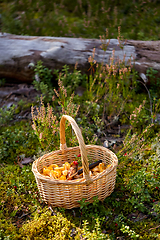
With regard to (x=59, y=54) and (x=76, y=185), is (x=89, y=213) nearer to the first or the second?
(x=76, y=185)

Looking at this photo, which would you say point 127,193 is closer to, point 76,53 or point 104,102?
point 104,102

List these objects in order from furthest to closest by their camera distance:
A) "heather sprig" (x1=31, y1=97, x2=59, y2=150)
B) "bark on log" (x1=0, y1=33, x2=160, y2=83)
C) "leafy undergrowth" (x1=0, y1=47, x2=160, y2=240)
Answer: "bark on log" (x1=0, y1=33, x2=160, y2=83), "heather sprig" (x1=31, y1=97, x2=59, y2=150), "leafy undergrowth" (x1=0, y1=47, x2=160, y2=240)

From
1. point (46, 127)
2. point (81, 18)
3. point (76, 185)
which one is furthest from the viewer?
point (81, 18)

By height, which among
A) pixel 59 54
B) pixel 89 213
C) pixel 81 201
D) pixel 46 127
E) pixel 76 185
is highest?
pixel 59 54

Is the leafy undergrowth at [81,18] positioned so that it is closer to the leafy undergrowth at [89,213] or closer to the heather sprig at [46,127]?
the heather sprig at [46,127]

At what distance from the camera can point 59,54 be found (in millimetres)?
4961

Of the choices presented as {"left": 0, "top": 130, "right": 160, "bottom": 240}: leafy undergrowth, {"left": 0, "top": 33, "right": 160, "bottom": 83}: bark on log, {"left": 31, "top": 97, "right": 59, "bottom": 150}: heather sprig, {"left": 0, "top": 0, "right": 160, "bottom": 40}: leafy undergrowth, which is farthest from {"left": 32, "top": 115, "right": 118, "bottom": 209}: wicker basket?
{"left": 0, "top": 0, "right": 160, "bottom": 40}: leafy undergrowth

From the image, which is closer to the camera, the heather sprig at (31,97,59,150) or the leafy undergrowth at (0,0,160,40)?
the heather sprig at (31,97,59,150)

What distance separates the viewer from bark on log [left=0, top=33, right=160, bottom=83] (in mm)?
4848

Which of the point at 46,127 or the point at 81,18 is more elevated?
the point at 81,18

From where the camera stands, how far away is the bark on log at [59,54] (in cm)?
485

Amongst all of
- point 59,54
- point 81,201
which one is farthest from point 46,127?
point 59,54

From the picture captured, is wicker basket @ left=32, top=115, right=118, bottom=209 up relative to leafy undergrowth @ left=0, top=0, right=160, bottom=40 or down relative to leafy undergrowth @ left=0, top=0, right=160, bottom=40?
down

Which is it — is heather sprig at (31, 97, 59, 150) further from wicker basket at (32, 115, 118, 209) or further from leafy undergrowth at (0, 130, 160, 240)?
leafy undergrowth at (0, 130, 160, 240)
